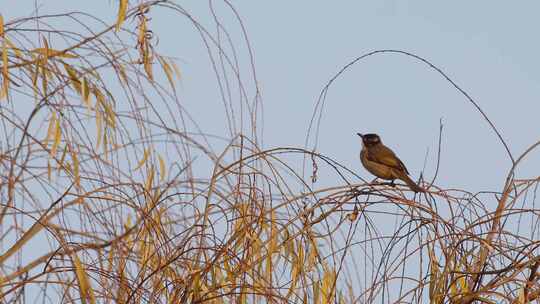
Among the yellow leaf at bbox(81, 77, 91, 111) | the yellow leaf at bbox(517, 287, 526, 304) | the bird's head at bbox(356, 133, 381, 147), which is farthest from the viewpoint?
the bird's head at bbox(356, 133, 381, 147)

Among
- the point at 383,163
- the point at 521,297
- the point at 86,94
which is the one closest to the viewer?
the point at 521,297

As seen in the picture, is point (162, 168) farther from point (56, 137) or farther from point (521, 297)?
point (521, 297)

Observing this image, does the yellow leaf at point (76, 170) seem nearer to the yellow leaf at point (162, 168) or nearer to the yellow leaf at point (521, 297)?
the yellow leaf at point (162, 168)

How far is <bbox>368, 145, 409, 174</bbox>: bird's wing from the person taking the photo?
5023mm

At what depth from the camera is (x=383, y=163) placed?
510 cm

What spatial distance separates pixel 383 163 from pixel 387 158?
0.05 meters

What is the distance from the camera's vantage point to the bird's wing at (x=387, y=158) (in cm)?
502

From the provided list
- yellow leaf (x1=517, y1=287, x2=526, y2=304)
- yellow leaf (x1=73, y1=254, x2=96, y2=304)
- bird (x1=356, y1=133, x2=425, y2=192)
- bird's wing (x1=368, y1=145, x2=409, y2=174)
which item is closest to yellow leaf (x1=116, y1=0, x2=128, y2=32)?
yellow leaf (x1=73, y1=254, x2=96, y2=304)

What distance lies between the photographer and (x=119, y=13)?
2375mm

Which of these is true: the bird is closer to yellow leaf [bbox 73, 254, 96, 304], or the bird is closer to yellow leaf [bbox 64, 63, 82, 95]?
yellow leaf [bbox 64, 63, 82, 95]

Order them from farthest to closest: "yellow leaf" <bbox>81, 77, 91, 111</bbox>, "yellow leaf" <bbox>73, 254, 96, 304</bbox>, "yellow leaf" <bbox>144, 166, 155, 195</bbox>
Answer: "yellow leaf" <bbox>144, 166, 155, 195</bbox> → "yellow leaf" <bbox>81, 77, 91, 111</bbox> → "yellow leaf" <bbox>73, 254, 96, 304</bbox>

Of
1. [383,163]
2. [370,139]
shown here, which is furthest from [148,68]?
[370,139]

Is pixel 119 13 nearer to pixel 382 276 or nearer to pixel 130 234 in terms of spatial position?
pixel 130 234

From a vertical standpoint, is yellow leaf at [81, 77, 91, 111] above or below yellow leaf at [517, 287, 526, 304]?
above
